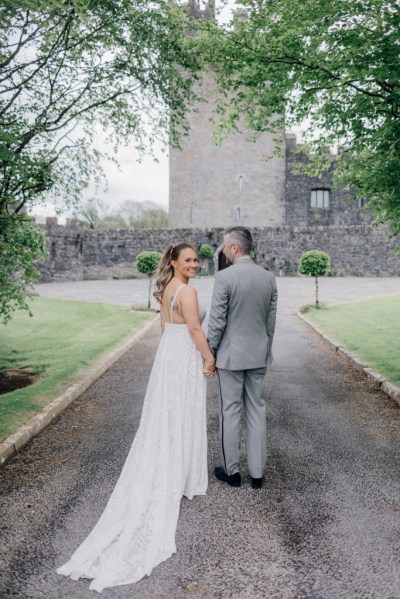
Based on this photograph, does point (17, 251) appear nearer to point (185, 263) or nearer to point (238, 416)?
point (185, 263)

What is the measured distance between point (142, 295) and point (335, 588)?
19.8 m

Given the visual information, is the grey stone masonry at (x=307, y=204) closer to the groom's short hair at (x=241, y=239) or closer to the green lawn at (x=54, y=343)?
the green lawn at (x=54, y=343)

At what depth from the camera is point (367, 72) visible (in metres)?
6.01

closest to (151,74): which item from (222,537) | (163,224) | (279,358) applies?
(279,358)

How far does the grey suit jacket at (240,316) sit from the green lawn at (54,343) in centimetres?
283

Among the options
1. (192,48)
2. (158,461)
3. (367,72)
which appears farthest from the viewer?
(192,48)

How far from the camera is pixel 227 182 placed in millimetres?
41281

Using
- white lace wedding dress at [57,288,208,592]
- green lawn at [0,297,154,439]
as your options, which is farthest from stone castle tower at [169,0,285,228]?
white lace wedding dress at [57,288,208,592]

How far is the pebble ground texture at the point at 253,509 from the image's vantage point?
2.82m

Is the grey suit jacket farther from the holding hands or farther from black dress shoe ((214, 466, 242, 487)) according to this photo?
black dress shoe ((214, 466, 242, 487))

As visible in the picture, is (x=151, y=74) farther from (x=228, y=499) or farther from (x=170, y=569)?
(x=170, y=569)

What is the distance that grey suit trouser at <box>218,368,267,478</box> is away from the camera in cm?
409

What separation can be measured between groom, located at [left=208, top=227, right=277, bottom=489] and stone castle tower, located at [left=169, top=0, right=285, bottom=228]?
123 ft

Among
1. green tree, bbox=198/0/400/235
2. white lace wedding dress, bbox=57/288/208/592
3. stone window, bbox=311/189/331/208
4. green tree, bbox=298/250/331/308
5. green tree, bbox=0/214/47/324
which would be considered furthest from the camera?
stone window, bbox=311/189/331/208
